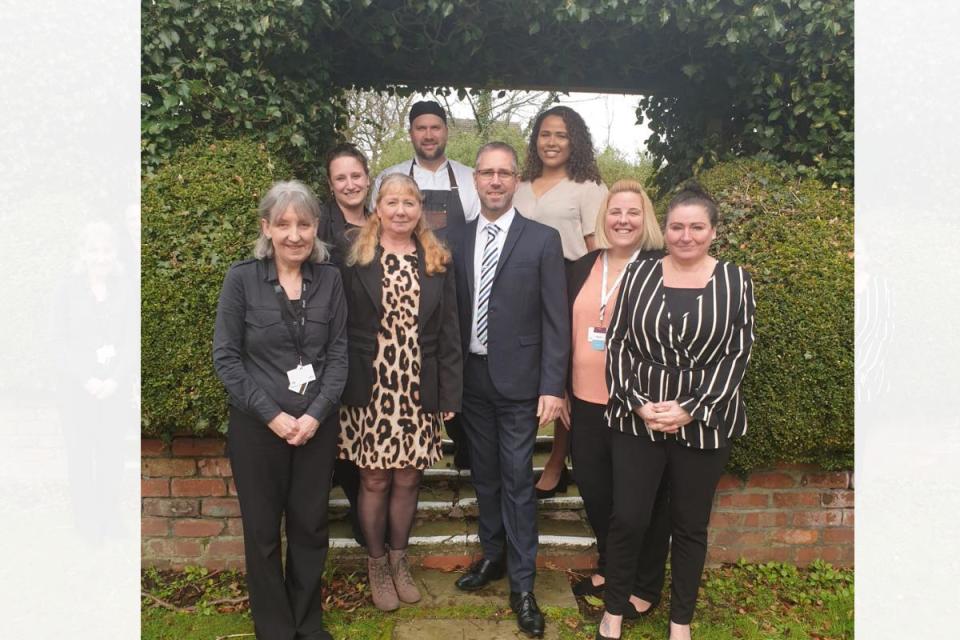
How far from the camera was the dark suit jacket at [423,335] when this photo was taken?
315cm

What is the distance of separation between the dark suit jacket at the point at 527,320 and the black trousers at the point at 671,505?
446 mm

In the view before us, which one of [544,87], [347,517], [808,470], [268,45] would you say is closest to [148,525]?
[347,517]

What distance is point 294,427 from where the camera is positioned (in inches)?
112

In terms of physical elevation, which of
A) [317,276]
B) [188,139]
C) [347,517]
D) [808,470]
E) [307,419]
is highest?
[188,139]

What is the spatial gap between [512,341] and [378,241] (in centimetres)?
79

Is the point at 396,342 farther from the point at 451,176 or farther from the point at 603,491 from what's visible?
the point at 451,176

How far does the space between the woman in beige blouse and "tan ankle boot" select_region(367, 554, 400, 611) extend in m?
1.26

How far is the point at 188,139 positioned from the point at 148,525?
2237mm

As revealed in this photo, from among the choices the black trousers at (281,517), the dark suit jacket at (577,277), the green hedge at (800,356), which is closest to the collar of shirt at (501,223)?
the dark suit jacket at (577,277)

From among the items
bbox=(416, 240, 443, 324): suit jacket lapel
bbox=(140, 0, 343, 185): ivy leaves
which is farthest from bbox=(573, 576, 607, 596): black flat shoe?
bbox=(140, 0, 343, 185): ivy leaves

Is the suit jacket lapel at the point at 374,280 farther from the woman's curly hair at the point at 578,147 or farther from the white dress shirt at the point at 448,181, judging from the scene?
the woman's curly hair at the point at 578,147

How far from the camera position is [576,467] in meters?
3.38

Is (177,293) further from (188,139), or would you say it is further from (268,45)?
(268,45)

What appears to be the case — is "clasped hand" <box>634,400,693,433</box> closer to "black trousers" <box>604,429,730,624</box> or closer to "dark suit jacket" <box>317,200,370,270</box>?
"black trousers" <box>604,429,730,624</box>
